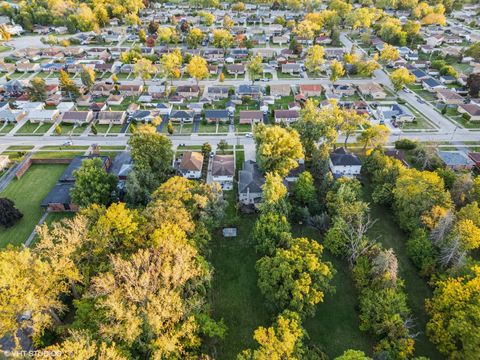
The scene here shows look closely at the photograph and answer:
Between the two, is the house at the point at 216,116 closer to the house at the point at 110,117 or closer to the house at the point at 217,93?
the house at the point at 217,93

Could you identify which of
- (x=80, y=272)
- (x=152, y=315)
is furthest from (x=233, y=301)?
(x=80, y=272)

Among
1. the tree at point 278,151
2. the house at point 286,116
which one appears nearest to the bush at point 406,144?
the house at point 286,116

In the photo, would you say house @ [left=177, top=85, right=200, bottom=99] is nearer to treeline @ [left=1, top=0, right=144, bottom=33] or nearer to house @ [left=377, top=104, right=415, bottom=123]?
house @ [left=377, top=104, right=415, bottom=123]

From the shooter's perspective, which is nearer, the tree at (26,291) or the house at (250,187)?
the tree at (26,291)

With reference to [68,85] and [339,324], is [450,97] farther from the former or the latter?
[68,85]

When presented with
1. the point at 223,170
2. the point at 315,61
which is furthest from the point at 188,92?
the point at 315,61

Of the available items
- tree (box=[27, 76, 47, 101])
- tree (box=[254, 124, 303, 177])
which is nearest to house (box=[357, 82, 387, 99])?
tree (box=[254, 124, 303, 177])
